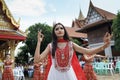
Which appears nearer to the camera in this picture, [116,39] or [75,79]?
[75,79]

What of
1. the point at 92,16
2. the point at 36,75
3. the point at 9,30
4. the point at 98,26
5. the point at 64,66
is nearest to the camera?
the point at 64,66

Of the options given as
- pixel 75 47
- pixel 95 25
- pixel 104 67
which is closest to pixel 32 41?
pixel 95 25

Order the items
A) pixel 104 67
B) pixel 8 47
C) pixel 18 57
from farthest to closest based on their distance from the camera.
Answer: pixel 18 57 → pixel 104 67 → pixel 8 47

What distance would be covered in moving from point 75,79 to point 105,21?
885 inches

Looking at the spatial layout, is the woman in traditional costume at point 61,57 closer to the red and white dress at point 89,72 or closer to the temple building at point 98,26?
the red and white dress at point 89,72

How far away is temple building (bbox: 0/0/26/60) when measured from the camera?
40.9 ft

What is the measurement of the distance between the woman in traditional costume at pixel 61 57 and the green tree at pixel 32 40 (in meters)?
24.7

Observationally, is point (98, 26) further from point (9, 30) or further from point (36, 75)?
point (36, 75)

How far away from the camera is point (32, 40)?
28562mm

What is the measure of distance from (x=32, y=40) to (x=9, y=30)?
15645 mm

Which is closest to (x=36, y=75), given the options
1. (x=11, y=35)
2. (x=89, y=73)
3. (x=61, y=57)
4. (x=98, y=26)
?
(x=89, y=73)

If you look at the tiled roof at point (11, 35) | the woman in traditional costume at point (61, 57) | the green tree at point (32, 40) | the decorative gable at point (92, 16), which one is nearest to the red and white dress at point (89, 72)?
the tiled roof at point (11, 35)

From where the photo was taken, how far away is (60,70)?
3043 millimetres

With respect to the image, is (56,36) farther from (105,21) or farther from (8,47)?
(105,21)
